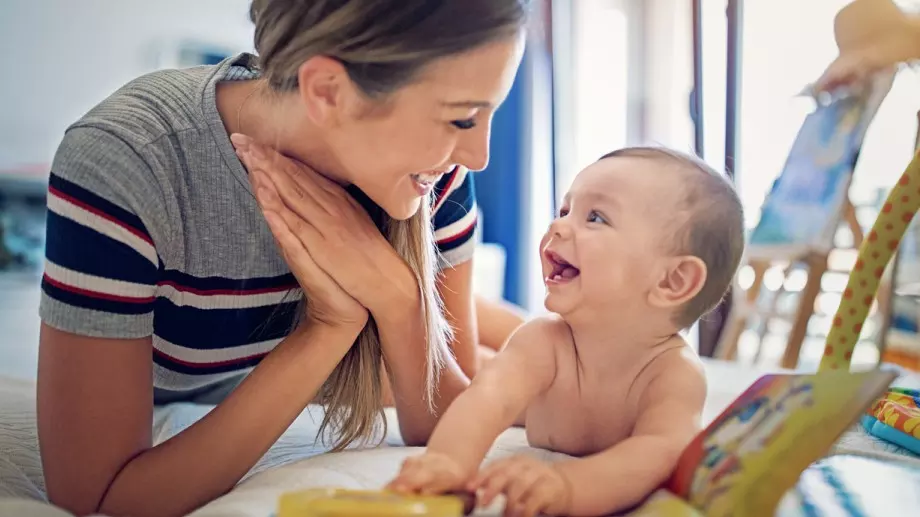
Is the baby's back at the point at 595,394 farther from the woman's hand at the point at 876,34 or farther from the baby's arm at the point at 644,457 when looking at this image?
the woman's hand at the point at 876,34

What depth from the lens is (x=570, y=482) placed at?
2.08ft

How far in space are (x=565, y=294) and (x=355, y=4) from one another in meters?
0.36

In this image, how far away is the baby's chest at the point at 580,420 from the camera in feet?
2.62

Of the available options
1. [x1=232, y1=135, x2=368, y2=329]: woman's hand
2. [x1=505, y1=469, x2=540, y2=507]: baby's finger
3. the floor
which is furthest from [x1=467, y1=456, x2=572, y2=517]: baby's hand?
the floor

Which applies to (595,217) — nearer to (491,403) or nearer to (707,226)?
(707,226)

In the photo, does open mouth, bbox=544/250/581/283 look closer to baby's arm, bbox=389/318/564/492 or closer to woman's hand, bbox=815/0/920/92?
baby's arm, bbox=389/318/564/492

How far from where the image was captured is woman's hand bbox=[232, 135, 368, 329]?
85 centimetres

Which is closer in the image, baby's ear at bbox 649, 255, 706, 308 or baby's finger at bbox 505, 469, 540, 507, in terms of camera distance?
baby's finger at bbox 505, 469, 540, 507

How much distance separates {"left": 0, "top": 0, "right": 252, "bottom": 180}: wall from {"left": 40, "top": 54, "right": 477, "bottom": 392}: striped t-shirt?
4.11 ft

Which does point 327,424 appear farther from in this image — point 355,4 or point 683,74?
point 683,74

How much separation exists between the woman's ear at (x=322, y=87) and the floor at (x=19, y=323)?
121 centimetres

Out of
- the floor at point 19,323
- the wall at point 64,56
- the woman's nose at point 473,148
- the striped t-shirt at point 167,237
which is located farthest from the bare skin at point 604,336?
the wall at point 64,56

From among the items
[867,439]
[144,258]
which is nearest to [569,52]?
[867,439]

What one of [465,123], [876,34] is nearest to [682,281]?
[465,123]
